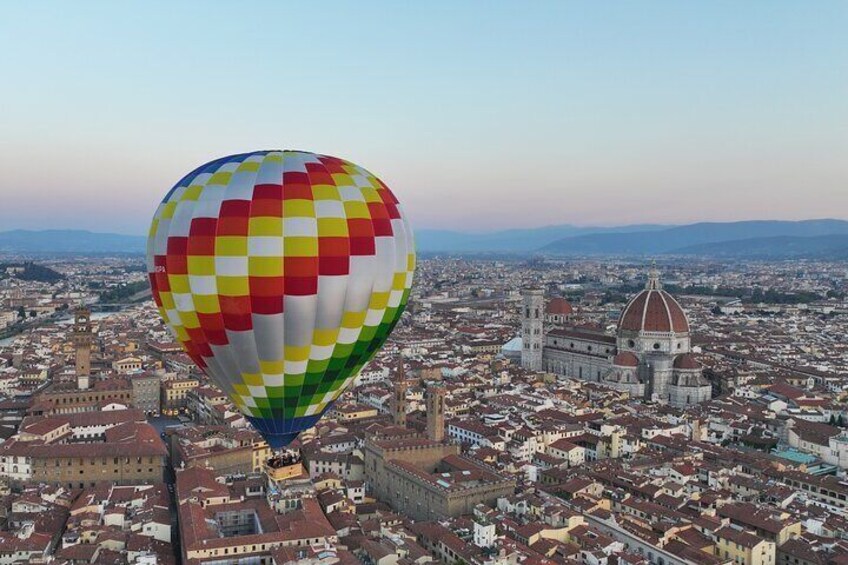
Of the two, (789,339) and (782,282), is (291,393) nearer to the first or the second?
(789,339)

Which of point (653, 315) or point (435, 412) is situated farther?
point (653, 315)

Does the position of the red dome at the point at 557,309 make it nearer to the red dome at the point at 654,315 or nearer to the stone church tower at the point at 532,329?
the stone church tower at the point at 532,329

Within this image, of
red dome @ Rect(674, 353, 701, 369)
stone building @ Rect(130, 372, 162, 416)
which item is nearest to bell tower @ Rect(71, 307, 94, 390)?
stone building @ Rect(130, 372, 162, 416)

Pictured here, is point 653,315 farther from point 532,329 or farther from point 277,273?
point 277,273

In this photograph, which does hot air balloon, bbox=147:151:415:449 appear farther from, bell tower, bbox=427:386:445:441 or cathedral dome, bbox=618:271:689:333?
cathedral dome, bbox=618:271:689:333

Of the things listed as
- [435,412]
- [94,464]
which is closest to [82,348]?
[94,464]
